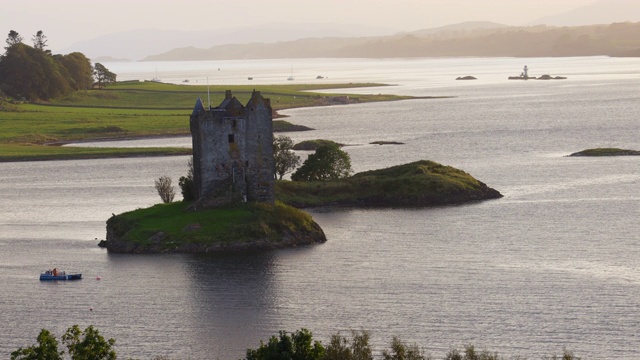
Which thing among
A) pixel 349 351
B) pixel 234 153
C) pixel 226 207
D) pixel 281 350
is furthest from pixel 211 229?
pixel 281 350

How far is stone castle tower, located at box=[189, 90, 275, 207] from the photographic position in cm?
9206

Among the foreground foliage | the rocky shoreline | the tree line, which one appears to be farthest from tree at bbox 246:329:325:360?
the rocky shoreline

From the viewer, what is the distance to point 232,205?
3605 inches

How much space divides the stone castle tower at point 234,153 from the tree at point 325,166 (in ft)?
82.3

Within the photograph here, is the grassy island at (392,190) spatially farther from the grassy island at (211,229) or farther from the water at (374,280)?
the grassy island at (211,229)

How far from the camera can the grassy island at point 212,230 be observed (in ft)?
286

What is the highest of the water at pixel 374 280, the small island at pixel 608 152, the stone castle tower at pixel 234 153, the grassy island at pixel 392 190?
the stone castle tower at pixel 234 153

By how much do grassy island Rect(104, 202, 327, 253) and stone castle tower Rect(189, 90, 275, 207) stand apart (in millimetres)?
1414

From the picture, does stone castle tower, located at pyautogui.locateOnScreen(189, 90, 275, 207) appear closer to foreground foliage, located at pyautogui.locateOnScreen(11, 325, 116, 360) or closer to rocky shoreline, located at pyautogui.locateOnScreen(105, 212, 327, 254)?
rocky shoreline, located at pyautogui.locateOnScreen(105, 212, 327, 254)

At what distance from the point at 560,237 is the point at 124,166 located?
248 feet

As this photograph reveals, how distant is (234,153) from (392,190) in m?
25.5

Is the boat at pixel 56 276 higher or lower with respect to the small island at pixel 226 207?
lower

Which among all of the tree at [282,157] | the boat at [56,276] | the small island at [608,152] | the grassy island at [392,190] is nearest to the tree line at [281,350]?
the boat at [56,276]

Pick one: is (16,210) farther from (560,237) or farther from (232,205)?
(560,237)
